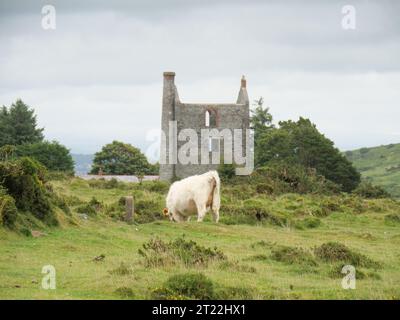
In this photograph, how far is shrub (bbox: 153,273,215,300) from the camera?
13771 millimetres

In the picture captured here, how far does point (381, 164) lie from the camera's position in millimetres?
98438

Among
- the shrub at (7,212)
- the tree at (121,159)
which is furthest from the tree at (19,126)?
the shrub at (7,212)

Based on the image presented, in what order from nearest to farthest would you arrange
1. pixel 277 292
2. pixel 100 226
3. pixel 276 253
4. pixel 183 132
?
1. pixel 277 292
2. pixel 276 253
3. pixel 100 226
4. pixel 183 132

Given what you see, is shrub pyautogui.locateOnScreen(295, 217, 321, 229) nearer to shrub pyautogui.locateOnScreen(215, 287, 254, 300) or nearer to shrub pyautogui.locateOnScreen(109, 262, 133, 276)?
shrub pyautogui.locateOnScreen(109, 262, 133, 276)

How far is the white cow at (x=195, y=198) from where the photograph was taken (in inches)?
1055

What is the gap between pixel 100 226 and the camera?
24047 millimetres

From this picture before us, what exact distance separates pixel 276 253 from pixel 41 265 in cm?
512

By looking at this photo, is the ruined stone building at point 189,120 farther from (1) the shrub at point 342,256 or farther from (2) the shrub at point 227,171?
(1) the shrub at point 342,256

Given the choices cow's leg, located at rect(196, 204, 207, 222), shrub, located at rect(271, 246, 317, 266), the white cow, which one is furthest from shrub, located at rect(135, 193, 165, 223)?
shrub, located at rect(271, 246, 317, 266)

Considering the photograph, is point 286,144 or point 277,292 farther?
point 286,144

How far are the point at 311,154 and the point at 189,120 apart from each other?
967cm

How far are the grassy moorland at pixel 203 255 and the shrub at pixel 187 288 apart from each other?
0.02 meters
